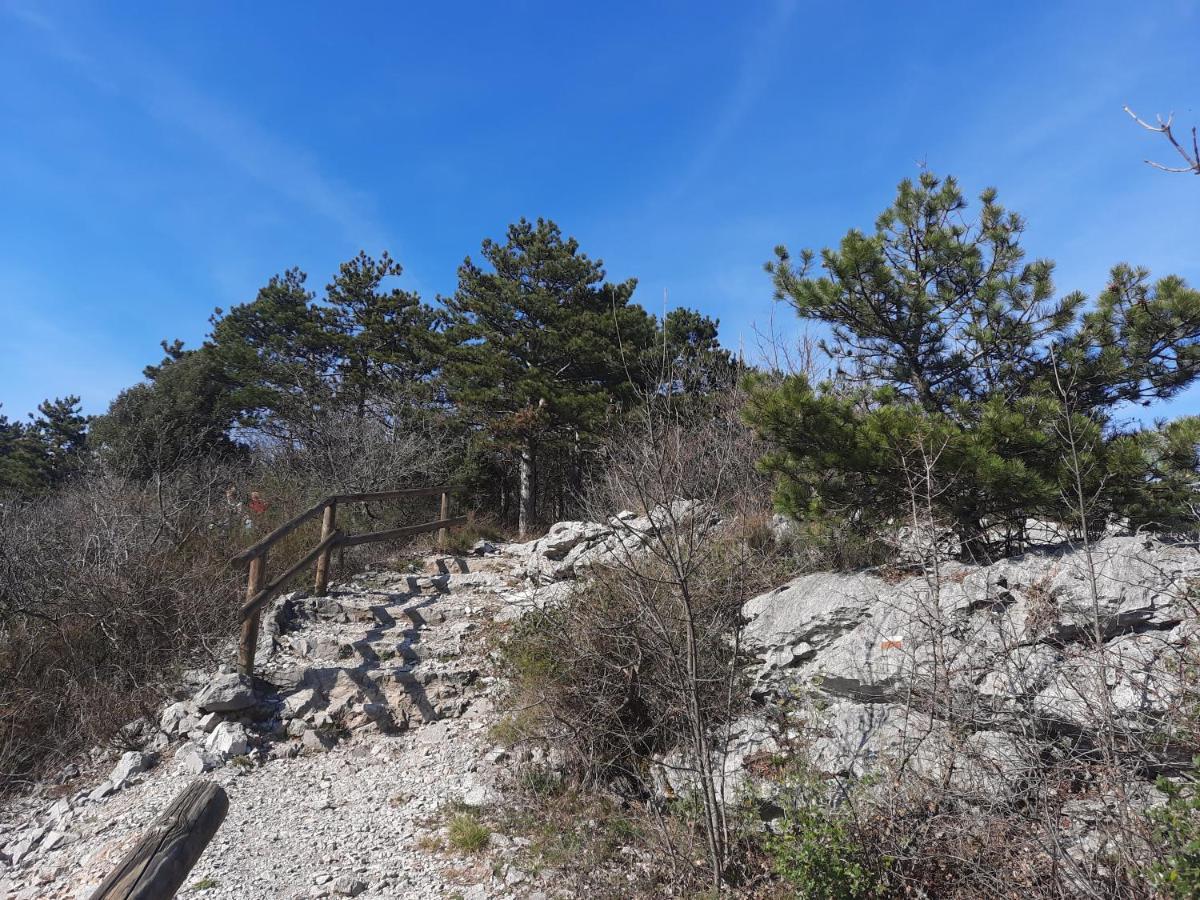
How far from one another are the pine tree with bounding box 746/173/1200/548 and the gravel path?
3612mm

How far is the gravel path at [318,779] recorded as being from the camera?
4035mm

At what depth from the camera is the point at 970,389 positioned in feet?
20.5

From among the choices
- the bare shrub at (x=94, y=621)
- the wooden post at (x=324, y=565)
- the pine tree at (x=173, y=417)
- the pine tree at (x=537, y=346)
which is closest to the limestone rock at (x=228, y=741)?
the bare shrub at (x=94, y=621)

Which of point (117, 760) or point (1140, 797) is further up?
point (1140, 797)

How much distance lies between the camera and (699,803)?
13.1ft

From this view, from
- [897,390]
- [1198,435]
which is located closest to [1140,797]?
[1198,435]

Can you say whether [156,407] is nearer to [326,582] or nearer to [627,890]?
[326,582]

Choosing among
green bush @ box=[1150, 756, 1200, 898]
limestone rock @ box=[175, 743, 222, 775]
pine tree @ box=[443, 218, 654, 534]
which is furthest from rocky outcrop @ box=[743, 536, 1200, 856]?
pine tree @ box=[443, 218, 654, 534]

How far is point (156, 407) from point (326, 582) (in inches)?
650

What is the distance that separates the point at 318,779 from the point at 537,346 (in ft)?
46.1

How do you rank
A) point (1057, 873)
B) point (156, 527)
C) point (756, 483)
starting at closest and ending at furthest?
1. point (1057, 873)
2. point (156, 527)
3. point (756, 483)

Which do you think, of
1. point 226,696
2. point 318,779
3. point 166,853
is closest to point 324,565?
point 226,696

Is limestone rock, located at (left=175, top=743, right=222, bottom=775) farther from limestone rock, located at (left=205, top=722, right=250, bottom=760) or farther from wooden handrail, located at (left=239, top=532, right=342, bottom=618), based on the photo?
wooden handrail, located at (left=239, top=532, right=342, bottom=618)

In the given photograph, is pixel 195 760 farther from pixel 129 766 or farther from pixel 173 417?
pixel 173 417
